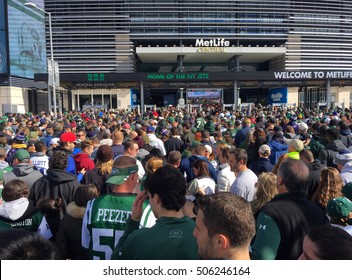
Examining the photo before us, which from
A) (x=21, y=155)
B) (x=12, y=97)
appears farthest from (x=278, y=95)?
(x=21, y=155)

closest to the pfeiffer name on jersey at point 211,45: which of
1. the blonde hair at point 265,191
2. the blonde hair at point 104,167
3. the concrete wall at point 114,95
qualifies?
the concrete wall at point 114,95

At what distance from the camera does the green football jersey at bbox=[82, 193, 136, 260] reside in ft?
11.4

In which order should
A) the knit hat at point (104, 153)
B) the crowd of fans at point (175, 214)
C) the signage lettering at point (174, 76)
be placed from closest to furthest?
the crowd of fans at point (175, 214), the knit hat at point (104, 153), the signage lettering at point (174, 76)

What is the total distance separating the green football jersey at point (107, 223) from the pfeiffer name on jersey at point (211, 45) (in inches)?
2307

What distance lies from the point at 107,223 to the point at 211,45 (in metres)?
60.0

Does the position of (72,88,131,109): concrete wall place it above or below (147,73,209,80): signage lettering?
below

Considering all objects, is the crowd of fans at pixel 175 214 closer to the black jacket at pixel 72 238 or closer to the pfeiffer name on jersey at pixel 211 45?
the black jacket at pixel 72 238

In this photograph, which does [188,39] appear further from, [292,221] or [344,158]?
[292,221]

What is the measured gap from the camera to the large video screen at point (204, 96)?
1720 inches

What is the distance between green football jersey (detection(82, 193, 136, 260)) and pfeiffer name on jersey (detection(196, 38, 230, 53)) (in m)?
58.6

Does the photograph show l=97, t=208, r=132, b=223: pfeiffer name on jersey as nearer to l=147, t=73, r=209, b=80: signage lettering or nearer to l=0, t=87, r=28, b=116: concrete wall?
l=147, t=73, r=209, b=80: signage lettering

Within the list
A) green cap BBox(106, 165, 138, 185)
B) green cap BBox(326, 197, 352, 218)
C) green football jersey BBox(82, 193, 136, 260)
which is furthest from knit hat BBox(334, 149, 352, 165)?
green football jersey BBox(82, 193, 136, 260)

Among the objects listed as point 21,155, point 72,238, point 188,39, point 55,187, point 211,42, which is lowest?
point 72,238

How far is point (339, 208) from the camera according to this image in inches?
138
